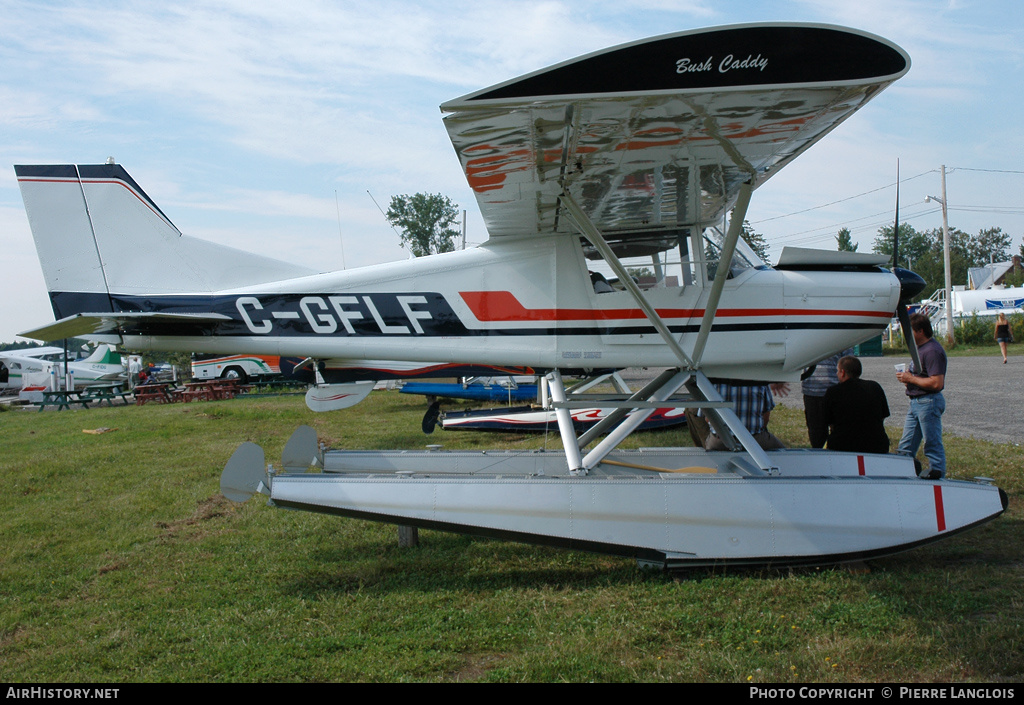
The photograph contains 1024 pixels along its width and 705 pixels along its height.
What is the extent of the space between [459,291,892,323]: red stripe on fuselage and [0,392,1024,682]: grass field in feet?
6.21

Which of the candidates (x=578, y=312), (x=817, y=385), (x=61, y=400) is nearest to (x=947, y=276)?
(x=817, y=385)

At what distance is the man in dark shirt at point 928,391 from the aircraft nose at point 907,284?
1.08 ft

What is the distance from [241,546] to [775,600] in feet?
13.6

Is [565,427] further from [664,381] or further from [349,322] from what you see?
[349,322]

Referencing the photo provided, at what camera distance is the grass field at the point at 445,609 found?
10.8 ft

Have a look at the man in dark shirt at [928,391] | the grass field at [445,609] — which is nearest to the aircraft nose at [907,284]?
the man in dark shirt at [928,391]

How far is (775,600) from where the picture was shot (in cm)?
402

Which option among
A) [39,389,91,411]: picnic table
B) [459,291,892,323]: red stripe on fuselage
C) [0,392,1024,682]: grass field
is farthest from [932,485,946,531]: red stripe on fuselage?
[39,389,91,411]: picnic table

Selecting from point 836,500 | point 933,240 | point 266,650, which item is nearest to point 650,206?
point 836,500

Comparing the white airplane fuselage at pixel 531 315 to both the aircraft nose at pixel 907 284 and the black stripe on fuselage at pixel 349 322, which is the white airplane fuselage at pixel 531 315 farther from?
the aircraft nose at pixel 907 284

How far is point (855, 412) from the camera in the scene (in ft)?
19.4

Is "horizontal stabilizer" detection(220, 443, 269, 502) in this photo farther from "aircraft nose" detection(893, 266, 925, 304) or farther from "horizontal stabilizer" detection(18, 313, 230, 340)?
"aircraft nose" detection(893, 266, 925, 304)
